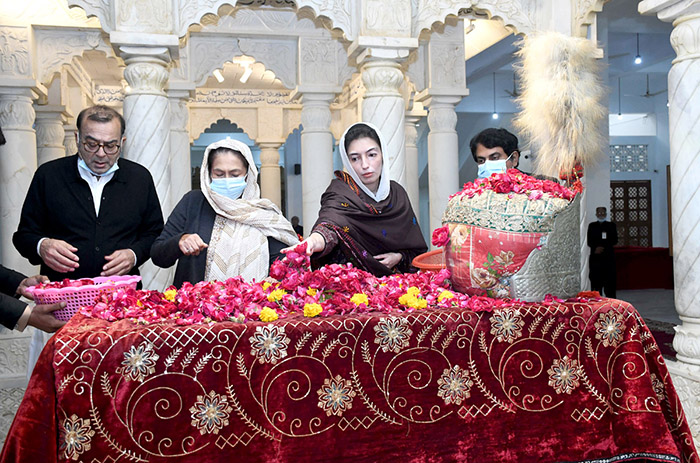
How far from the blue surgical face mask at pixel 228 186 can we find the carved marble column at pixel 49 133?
7.05 meters

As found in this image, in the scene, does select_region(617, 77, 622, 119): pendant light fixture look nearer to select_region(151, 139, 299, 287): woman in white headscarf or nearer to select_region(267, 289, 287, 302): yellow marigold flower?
select_region(151, 139, 299, 287): woman in white headscarf

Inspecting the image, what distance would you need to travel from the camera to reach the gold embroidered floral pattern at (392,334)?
166cm

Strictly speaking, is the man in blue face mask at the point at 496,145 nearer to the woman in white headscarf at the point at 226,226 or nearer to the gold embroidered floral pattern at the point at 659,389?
the woman in white headscarf at the point at 226,226

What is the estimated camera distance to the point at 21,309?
189 centimetres

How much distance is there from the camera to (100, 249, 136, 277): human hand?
240 centimetres

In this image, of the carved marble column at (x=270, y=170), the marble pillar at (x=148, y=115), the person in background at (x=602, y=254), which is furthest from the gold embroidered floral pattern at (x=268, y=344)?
the carved marble column at (x=270, y=170)

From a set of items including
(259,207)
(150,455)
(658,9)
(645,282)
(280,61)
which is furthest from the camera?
(645,282)

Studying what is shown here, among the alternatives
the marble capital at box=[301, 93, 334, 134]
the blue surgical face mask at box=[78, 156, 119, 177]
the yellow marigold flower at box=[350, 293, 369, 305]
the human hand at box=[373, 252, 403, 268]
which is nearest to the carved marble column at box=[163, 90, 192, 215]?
the marble capital at box=[301, 93, 334, 134]

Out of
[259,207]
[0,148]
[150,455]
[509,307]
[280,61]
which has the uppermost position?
[280,61]

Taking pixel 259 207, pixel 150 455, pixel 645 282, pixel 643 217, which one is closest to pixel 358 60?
pixel 259 207

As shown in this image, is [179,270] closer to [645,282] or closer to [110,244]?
[110,244]

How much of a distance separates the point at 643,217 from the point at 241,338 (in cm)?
1689

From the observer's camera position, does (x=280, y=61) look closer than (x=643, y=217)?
Yes

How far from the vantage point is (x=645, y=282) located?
10297 mm
